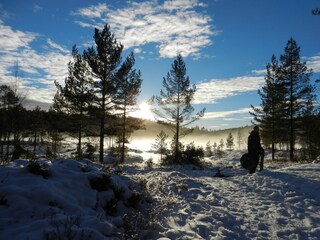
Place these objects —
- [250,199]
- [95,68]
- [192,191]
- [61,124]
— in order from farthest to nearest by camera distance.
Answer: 1. [61,124]
2. [95,68]
3. [192,191]
4. [250,199]

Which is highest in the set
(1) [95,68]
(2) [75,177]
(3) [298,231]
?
(1) [95,68]

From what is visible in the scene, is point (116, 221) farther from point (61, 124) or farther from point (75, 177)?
point (61, 124)

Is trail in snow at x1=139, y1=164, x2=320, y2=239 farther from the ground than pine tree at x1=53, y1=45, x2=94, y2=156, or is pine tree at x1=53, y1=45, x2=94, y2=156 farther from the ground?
pine tree at x1=53, y1=45, x2=94, y2=156

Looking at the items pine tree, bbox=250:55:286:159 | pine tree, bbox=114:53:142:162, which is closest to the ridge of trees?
pine tree, bbox=250:55:286:159

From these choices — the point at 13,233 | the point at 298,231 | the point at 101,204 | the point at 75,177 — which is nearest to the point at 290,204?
the point at 298,231

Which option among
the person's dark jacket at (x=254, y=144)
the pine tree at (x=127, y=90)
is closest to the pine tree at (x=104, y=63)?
the pine tree at (x=127, y=90)

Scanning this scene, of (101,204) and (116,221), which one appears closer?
(116,221)

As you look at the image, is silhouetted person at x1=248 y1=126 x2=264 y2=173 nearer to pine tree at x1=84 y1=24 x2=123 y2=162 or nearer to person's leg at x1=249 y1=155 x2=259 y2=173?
person's leg at x1=249 y1=155 x2=259 y2=173

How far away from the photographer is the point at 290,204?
6.62 meters

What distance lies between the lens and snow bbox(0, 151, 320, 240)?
12.1ft

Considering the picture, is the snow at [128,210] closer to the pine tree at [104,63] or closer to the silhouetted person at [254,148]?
the silhouetted person at [254,148]

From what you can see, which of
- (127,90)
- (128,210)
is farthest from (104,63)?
(128,210)

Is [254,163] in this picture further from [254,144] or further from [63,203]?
[63,203]

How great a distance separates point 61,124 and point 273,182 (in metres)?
22.0
